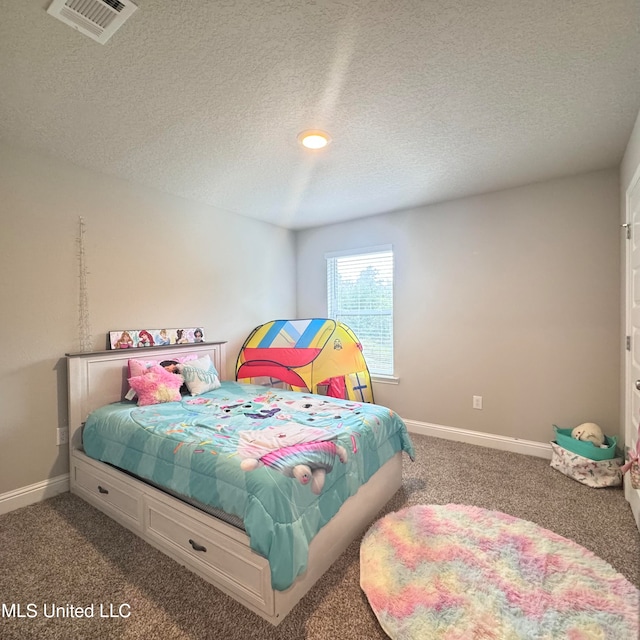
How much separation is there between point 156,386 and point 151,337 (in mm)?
597

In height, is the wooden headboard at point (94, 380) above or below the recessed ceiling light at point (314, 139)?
below

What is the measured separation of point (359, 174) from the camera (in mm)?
2863

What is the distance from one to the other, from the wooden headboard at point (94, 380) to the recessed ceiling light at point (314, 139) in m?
2.07

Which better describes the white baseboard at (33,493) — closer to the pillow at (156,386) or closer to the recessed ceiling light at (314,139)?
the pillow at (156,386)

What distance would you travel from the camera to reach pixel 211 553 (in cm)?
162

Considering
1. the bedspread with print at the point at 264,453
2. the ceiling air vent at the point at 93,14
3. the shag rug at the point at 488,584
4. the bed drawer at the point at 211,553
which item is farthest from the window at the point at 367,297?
the ceiling air vent at the point at 93,14

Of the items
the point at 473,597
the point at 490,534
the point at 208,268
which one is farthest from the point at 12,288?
the point at 490,534

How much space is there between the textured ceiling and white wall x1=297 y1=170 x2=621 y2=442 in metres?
0.41

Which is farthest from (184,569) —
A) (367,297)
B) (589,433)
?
(367,297)

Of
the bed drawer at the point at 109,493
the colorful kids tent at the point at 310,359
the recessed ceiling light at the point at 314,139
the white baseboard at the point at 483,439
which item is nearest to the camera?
the bed drawer at the point at 109,493

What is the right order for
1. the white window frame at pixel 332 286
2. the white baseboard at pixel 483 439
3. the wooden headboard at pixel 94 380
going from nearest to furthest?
the wooden headboard at pixel 94 380 → the white baseboard at pixel 483 439 → the white window frame at pixel 332 286

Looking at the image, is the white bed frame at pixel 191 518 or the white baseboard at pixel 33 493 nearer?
the white bed frame at pixel 191 518

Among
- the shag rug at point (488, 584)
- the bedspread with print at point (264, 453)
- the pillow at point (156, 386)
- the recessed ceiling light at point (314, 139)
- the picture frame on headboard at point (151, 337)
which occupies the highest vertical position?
the recessed ceiling light at point (314, 139)

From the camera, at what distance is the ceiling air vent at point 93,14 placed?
4.26 ft
